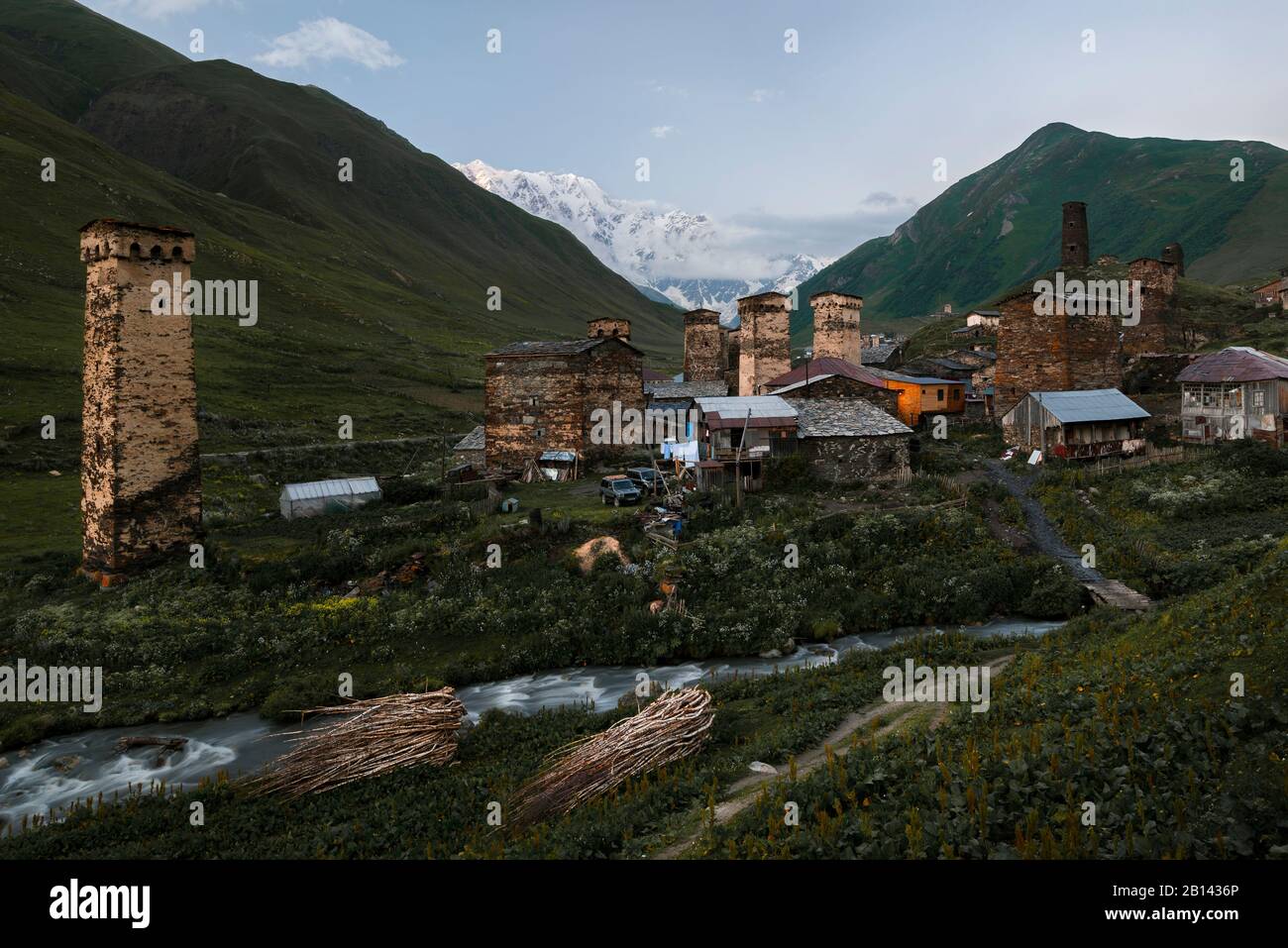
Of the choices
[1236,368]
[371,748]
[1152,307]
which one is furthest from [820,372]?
[371,748]

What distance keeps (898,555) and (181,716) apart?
23.8m

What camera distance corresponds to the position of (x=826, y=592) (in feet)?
82.8

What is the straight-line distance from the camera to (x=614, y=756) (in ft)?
42.5

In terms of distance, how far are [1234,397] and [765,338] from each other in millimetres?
30091

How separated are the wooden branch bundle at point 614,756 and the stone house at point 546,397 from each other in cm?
2907

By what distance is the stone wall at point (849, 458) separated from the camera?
35281 mm

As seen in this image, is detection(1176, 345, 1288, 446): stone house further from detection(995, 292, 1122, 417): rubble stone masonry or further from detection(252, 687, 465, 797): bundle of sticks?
detection(252, 687, 465, 797): bundle of sticks

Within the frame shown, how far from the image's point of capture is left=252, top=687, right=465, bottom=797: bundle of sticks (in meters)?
14.3

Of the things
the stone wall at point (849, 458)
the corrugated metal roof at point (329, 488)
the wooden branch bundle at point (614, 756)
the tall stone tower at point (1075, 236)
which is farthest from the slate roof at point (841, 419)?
the tall stone tower at point (1075, 236)

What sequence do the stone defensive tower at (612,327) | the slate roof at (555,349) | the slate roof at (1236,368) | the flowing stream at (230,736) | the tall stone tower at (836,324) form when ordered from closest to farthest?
the flowing stream at (230,736) < the slate roof at (1236,368) < the slate roof at (555,349) < the stone defensive tower at (612,327) < the tall stone tower at (836,324)

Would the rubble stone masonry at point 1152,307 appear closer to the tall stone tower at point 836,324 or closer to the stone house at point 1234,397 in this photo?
the stone house at point 1234,397

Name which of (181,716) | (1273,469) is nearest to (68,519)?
(181,716)

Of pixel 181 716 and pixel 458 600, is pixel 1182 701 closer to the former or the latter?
pixel 458 600

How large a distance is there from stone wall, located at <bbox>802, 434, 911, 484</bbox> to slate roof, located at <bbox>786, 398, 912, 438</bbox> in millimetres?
311
